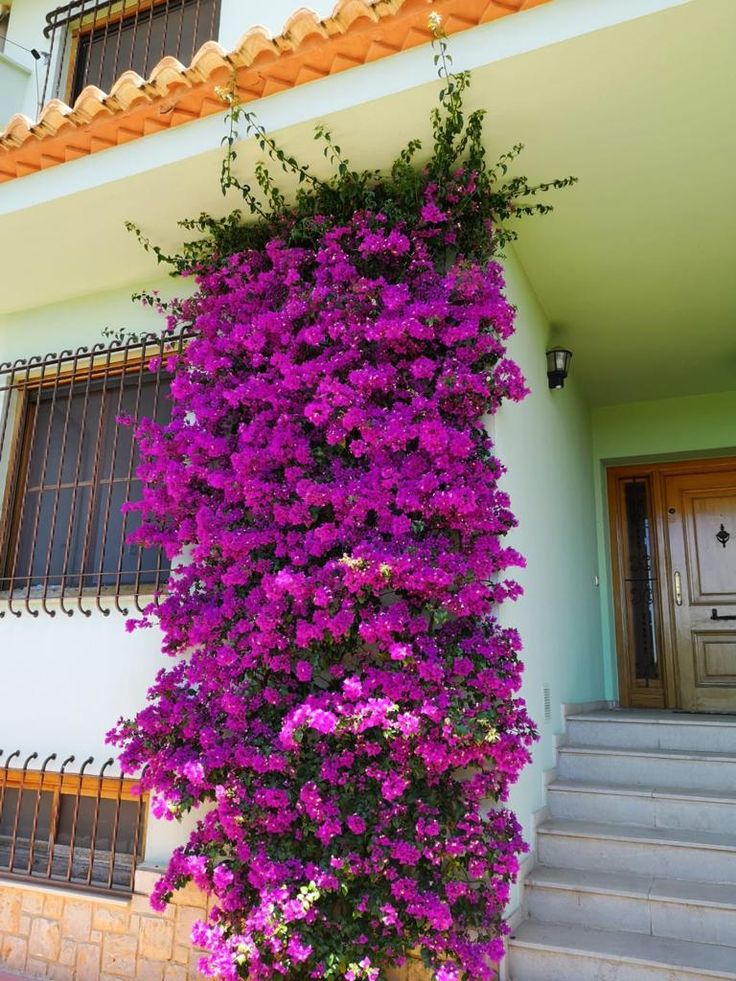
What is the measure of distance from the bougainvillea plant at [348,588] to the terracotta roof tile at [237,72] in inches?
7.0

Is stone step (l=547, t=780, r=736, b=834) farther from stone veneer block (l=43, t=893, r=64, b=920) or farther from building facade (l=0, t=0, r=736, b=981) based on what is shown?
stone veneer block (l=43, t=893, r=64, b=920)

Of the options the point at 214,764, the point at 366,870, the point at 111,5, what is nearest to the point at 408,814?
the point at 366,870

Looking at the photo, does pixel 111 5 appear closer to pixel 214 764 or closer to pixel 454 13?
pixel 454 13

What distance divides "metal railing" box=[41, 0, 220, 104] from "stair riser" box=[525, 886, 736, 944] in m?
5.56

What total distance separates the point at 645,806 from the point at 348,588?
221 cm

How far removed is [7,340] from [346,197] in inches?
111

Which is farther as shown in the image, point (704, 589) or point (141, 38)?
point (704, 589)

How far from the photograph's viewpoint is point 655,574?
662cm

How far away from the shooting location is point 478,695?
2867 millimetres

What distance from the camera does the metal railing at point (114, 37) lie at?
516 cm

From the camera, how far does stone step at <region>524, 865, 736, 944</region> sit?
309cm

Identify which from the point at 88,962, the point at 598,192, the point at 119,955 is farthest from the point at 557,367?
the point at 88,962

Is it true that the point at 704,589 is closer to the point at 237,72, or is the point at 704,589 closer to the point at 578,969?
the point at 578,969

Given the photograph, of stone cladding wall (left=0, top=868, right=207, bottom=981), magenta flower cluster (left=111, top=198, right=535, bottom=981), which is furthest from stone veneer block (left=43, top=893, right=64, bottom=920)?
magenta flower cluster (left=111, top=198, right=535, bottom=981)
